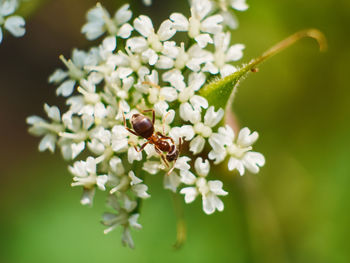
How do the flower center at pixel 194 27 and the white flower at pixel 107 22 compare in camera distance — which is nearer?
the flower center at pixel 194 27

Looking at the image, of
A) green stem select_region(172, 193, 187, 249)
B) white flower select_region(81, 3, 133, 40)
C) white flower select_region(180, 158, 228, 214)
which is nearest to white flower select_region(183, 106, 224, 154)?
white flower select_region(180, 158, 228, 214)

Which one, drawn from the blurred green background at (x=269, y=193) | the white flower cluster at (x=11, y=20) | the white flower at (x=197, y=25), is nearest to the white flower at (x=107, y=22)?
the white flower at (x=197, y=25)

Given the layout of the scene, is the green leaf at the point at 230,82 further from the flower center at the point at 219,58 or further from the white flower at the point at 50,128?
the white flower at the point at 50,128

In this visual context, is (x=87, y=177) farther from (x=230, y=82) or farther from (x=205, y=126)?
(x=230, y=82)

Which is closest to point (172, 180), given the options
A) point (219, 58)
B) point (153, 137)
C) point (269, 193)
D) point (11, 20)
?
point (153, 137)

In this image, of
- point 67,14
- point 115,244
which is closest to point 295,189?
point 115,244
